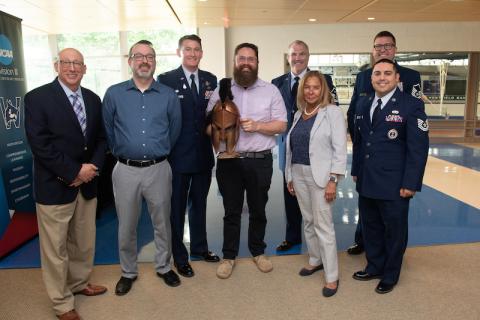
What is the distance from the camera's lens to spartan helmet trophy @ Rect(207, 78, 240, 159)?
109 inches

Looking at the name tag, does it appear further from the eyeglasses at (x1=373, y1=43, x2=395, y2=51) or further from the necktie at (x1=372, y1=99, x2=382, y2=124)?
the eyeglasses at (x1=373, y1=43, x2=395, y2=51)

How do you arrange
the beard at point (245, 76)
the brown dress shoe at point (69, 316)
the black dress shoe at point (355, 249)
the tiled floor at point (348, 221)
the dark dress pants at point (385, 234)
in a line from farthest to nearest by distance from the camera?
the tiled floor at point (348, 221), the black dress shoe at point (355, 249), the beard at point (245, 76), the dark dress pants at point (385, 234), the brown dress shoe at point (69, 316)

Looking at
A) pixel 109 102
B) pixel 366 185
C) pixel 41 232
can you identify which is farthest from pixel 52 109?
pixel 366 185

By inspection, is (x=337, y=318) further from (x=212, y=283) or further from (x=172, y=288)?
(x=172, y=288)

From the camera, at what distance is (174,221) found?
9.97 ft

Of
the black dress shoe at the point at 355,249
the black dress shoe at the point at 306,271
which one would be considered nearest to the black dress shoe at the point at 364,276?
the black dress shoe at the point at 306,271

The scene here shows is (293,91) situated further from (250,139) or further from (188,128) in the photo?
(188,128)

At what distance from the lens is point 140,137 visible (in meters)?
2.60

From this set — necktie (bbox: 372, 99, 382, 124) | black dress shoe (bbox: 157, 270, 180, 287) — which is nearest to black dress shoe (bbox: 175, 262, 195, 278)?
black dress shoe (bbox: 157, 270, 180, 287)

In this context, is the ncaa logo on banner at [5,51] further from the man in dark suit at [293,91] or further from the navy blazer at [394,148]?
the navy blazer at [394,148]

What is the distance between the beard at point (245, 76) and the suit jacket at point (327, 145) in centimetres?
56

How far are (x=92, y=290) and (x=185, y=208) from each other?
2.87ft

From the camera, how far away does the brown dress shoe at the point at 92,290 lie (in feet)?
9.11

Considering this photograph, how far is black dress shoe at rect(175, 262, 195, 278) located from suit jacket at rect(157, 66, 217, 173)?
75 cm
